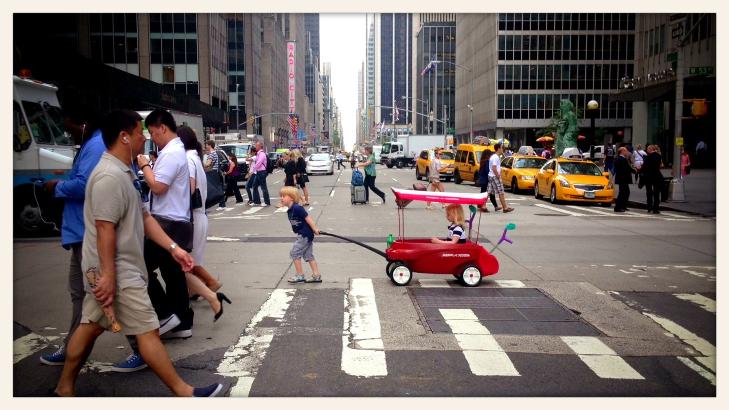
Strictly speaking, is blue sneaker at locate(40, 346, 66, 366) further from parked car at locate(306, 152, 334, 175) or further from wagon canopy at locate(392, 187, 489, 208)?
parked car at locate(306, 152, 334, 175)

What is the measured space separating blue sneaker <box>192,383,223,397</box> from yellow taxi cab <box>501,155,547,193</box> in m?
24.6

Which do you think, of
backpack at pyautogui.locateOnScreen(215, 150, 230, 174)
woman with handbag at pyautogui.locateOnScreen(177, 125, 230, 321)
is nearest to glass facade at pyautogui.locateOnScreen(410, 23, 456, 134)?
backpack at pyautogui.locateOnScreen(215, 150, 230, 174)

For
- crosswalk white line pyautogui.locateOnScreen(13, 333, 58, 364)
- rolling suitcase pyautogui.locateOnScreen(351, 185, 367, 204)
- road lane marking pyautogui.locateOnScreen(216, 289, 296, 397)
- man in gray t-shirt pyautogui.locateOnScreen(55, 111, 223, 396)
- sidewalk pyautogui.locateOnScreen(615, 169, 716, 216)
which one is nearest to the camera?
man in gray t-shirt pyautogui.locateOnScreen(55, 111, 223, 396)

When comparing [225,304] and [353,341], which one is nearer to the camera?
[353,341]

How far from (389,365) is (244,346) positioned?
4.44 feet

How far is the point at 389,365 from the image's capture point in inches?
224

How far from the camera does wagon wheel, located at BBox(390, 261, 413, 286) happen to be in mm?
9070

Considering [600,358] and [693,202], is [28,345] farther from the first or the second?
[693,202]

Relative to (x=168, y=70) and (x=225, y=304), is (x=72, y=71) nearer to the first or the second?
(x=225, y=304)

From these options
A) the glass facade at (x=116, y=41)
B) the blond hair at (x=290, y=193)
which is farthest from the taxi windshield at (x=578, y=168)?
the glass facade at (x=116, y=41)

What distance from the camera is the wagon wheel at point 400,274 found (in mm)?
9070

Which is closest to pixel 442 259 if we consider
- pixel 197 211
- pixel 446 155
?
pixel 197 211

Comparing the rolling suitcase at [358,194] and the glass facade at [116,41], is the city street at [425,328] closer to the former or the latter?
the rolling suitcase at [358,194]

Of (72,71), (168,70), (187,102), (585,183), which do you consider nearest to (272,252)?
(585,183)
